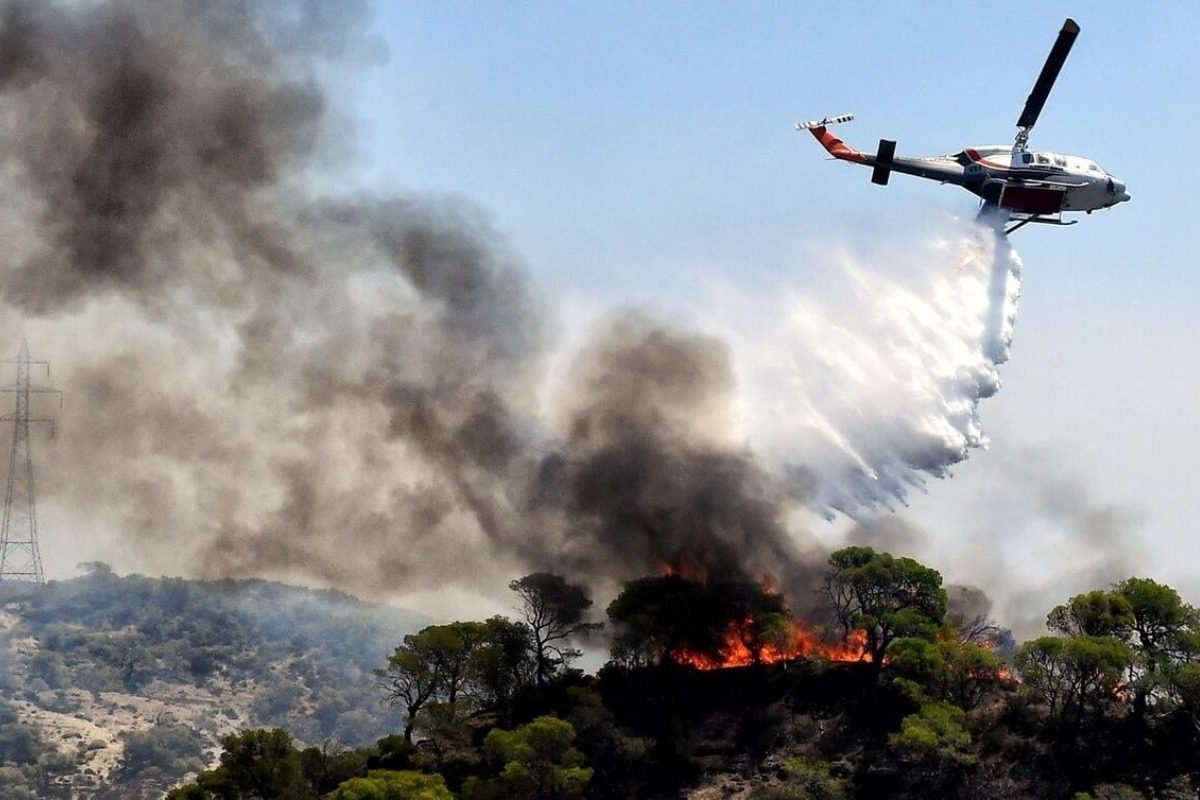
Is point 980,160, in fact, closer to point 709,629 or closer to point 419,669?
point 709,629

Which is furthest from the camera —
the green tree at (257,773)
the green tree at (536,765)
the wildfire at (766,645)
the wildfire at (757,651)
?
the wildfire at (757,651)

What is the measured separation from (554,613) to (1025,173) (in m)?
51.8

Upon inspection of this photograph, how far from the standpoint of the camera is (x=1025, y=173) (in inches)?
4916

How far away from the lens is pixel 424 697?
12494cm

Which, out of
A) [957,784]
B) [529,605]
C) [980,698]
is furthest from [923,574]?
[529,605]

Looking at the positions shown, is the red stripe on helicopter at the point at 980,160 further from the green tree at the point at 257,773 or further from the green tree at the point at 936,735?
the green tree at the point at 257,773

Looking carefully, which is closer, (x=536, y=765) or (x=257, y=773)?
(x=536, y=765)

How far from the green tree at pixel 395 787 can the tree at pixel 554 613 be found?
2411 cm

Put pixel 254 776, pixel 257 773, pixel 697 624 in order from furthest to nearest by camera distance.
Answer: pixel 697 624, pixel 257 773, pixel 254 776

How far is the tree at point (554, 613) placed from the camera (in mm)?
133000

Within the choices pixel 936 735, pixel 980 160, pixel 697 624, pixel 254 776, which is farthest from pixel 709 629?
pixel 980 160

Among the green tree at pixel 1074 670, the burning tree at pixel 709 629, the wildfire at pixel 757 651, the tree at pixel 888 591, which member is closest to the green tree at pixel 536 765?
the burning tree at pixel 709 629

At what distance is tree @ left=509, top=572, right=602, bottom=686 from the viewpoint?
133 m

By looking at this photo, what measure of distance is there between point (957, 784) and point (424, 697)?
41017 millimetres
